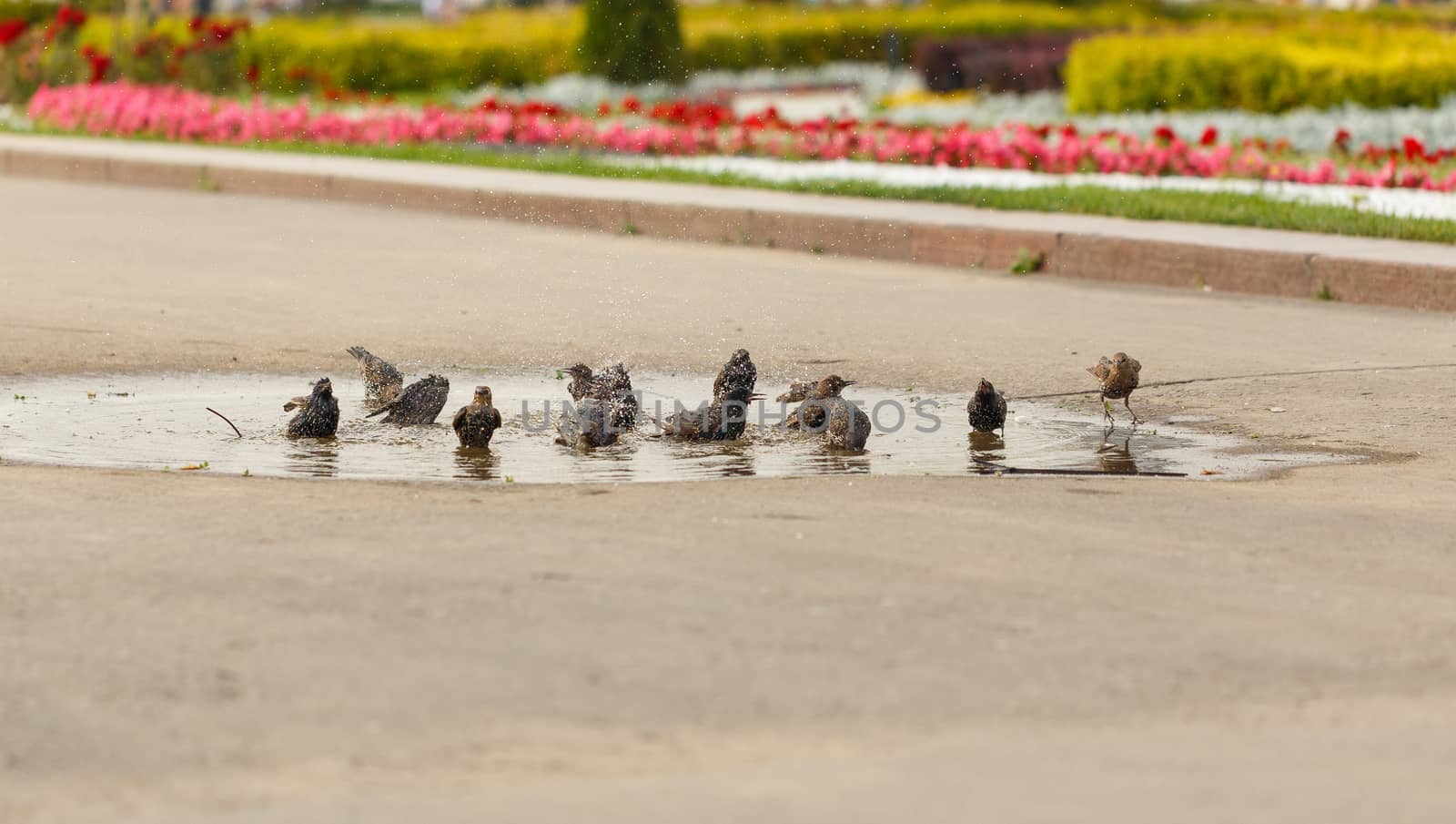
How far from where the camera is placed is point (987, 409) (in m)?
7.49

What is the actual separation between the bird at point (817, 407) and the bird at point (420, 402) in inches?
42.8

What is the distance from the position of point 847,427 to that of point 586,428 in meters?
0.77

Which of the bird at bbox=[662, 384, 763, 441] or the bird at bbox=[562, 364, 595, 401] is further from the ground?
the bird at bbox=[562, 364, 595, 401]

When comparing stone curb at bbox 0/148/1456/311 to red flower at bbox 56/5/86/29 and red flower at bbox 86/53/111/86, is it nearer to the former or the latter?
red flower at bbox 86/53/111/86

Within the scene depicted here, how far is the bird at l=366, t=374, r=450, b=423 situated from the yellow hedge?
15.2 metres

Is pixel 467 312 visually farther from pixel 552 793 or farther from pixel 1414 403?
pixel 552 793

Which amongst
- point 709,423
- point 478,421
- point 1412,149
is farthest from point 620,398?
point 1412,149

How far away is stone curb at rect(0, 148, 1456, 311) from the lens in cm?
1128

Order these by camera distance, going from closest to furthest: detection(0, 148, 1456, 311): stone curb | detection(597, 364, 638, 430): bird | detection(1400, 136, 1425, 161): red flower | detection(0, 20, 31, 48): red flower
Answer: detection(597, 364, 638, 430): bird
detection(0, 148, 1456, 311): stone curb
detection(1400, 136, 1425, 161): red flower
detection(0, 20, 31, 48): red flower

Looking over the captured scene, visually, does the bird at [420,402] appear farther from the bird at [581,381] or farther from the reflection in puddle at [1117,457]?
the reflection in puddle at [1117,457]

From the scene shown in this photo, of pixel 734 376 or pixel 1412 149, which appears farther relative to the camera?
pixel 1412 149

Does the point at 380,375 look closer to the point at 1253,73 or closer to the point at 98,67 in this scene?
the point at 1253,73

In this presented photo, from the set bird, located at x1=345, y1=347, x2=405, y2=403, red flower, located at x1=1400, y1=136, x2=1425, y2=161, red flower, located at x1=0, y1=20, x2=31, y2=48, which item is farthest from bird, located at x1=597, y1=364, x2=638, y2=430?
red flower, located at x1=0, y1=20, x2=31, y2=48

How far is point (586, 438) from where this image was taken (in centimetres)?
730
